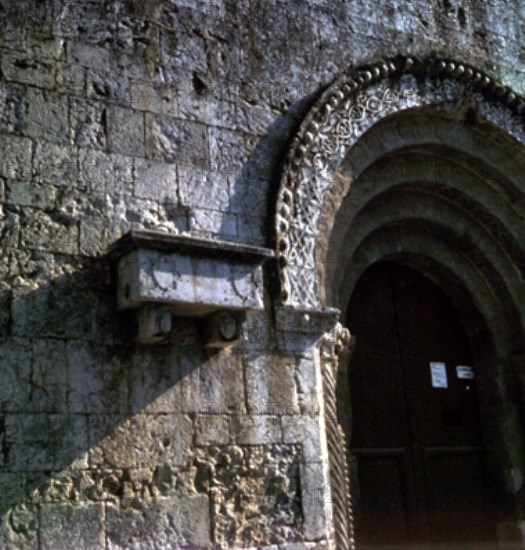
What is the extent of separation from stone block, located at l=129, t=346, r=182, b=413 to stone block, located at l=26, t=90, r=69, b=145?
4.00 ft

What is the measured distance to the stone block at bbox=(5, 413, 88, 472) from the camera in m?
4.12

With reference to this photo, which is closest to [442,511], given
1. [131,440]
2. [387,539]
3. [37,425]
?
[387,539]

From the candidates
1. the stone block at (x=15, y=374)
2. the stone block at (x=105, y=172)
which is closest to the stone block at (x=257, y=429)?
the stone block at (x=15, y=374)

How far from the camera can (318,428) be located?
5.07m

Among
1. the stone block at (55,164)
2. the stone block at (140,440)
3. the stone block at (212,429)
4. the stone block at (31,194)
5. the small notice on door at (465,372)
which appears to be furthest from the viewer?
the small notice on door at (465,372)

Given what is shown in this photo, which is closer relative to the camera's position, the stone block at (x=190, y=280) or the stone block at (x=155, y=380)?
the stone block at (x=190, y=280)

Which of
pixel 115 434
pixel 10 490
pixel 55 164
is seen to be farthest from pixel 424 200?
pixel 10 490

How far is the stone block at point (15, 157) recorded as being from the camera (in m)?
4.46

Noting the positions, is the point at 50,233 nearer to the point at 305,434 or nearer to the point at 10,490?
the point at 10,490

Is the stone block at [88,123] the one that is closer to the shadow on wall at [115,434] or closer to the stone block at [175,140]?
the stone block at [175,140]

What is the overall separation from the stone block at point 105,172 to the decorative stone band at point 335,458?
154 cm

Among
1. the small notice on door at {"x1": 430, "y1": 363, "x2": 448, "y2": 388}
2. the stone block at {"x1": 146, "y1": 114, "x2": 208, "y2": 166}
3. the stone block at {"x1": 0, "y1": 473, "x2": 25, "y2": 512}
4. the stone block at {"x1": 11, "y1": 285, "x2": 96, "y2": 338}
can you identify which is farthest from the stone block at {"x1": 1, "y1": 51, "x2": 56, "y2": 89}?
the small notice on door at {"x1": 430, "y1": 363, "x2": 448, "y2": 388}

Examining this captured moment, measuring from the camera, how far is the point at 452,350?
731 centimetres

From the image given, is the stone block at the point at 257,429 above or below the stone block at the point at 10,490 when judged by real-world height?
above
